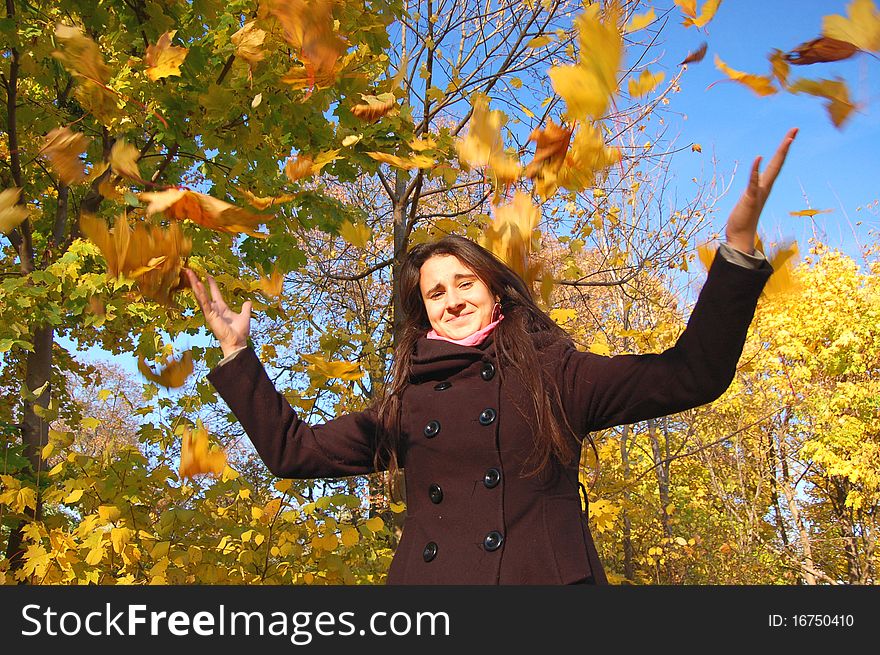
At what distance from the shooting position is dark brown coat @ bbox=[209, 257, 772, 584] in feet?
4.41

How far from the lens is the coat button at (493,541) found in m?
1.43

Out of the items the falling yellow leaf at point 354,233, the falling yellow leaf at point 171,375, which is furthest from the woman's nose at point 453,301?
the falling yellow leaf at point 354,233

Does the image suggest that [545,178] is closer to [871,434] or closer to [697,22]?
[697,22]

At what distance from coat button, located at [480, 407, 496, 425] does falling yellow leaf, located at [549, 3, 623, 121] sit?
2.60 feet

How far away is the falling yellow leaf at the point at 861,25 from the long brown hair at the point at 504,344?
0.88 metres

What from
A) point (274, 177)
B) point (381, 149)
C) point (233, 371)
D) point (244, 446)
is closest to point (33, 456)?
point (274, 177)

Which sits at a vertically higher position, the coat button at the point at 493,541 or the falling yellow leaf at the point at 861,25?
the falling yellow leaf at the point at 861,25

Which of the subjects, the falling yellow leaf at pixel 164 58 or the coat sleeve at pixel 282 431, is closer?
the coat sleeve at pixel 282 431

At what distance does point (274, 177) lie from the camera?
3.40m

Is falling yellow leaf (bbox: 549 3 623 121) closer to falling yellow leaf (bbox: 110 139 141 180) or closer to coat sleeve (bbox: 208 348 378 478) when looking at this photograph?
coat sleeve (bbox: 208 348 378 478)

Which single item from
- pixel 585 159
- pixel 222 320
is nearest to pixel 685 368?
pixel 585 159

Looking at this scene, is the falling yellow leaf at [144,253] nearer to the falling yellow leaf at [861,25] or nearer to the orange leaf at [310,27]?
the orange leaf at [310,27]

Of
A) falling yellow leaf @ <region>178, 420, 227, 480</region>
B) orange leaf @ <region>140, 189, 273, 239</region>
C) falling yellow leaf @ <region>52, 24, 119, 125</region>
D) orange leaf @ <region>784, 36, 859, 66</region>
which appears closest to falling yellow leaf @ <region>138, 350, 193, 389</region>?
falling yellow leaf @ <region>178, 420, 227, 480</region>

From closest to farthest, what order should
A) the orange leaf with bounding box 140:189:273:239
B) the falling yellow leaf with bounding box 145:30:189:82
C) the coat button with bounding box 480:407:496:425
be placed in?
the coat button with bounding box 480:407:496:425 → the orange leaf with bounding box 140:189:273:239 → the falling yellow leaf with bounding box 145:30:189:82
